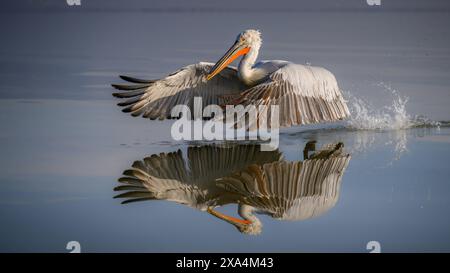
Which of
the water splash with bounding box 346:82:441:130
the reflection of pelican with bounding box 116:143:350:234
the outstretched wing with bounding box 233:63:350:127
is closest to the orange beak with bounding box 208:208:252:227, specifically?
the reflection of pelican with bounding box 116:143:350:234

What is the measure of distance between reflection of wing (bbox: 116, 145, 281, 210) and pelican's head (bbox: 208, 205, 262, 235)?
207mm

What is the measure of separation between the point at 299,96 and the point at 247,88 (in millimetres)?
870

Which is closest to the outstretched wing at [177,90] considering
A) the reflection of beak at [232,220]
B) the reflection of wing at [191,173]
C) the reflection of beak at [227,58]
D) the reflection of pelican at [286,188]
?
the reflection of beak at [227,58]

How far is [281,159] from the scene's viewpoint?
7.05m

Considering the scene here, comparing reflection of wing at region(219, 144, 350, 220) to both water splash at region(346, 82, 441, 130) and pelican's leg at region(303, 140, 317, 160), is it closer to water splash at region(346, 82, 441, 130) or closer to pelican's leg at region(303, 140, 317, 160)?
pelican's leg at region(303, 140, 317, 160)

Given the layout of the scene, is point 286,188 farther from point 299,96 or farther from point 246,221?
point 299,96

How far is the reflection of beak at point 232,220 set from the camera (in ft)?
18.4

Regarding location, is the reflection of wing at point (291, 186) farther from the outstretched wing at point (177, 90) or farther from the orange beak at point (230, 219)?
the outstretched wing at point (177, 90)

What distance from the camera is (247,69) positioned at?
7.96 metres

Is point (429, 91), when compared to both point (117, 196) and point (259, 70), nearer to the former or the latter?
point (259, 70)

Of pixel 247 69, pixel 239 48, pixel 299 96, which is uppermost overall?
pixel 239 48

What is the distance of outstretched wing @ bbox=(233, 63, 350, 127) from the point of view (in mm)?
7176

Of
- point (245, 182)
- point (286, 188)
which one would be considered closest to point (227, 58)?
point (245, 182)

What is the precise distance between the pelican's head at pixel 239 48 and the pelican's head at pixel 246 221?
94.7 inches
